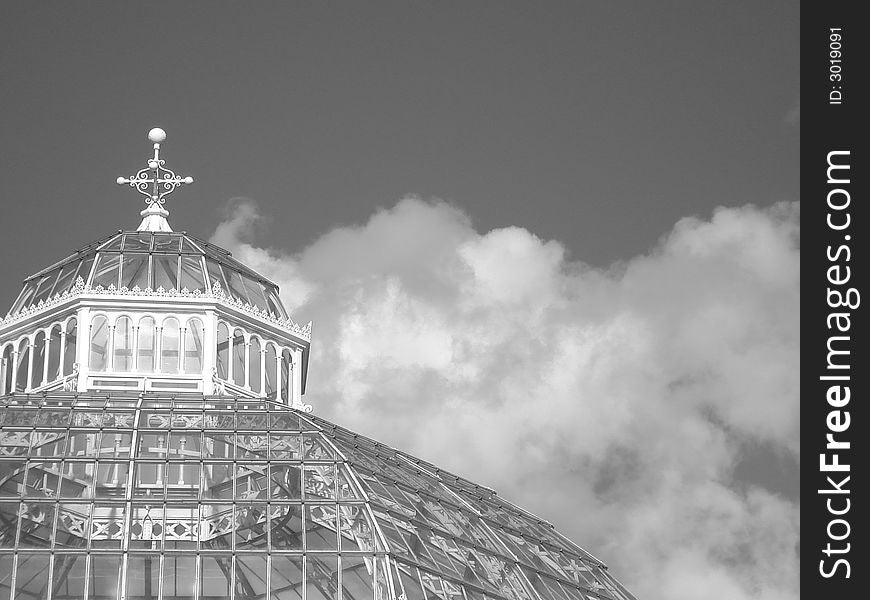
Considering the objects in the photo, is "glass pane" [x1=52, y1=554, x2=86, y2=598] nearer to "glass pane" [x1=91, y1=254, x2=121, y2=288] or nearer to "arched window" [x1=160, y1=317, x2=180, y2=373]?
"arched window" [x1=160, y1=317, x2=180, y2=373]

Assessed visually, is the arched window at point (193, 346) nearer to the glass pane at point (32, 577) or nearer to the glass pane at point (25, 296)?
the glass pane at point (25, 296)

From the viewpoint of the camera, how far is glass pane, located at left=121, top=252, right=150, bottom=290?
58.1 metres

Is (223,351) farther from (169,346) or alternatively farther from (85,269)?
(85,269)

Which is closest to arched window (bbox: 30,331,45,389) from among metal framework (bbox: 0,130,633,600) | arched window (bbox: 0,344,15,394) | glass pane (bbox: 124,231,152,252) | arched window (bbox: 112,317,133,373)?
metal framework (bbox: 0,130,633,600)

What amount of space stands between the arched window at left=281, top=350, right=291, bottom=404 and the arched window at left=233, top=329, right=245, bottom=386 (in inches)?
54.4

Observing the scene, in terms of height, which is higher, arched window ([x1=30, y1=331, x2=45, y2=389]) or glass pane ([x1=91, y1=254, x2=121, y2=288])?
glass pane ([x1=91, y1=254, x2=121, y2=288])

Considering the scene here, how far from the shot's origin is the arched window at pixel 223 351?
5806cm

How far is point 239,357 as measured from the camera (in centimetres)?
5862

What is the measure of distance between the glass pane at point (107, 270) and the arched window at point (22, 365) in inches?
102

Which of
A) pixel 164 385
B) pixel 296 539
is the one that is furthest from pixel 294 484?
pixel 164 385

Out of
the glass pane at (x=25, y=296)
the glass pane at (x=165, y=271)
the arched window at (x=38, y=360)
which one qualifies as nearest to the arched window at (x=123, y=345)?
the glass pane at (x=165, y=271)

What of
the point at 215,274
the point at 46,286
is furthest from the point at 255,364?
the point at 46,286

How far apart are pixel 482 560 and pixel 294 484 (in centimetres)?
466

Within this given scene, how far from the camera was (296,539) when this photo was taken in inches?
1831
